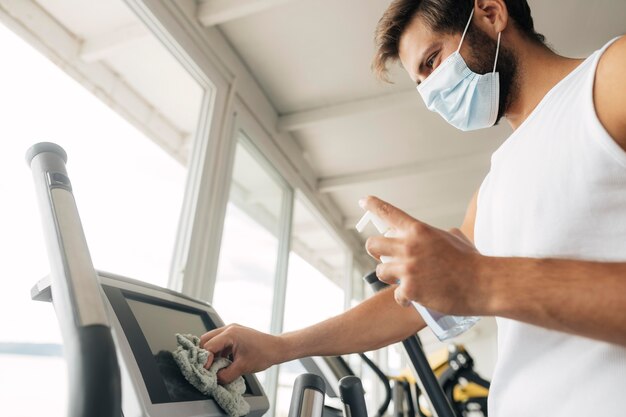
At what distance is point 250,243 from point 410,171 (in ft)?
4.62

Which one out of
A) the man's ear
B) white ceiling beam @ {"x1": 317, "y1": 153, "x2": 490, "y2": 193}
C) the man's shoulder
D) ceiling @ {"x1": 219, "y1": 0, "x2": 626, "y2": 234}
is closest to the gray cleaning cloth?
the man's shoulder

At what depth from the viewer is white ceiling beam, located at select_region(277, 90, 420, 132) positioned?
271 centimetres

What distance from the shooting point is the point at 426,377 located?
1157 millimetres

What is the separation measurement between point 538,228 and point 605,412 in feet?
0.96

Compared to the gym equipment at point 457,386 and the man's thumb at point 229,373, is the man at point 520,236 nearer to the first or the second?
the man's thumb at point 229,373

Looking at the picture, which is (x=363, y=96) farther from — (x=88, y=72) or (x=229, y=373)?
(x=229, y=373)

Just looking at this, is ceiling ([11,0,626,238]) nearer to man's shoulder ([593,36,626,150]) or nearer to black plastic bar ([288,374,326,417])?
man's shoulder ([593,36,626,150])

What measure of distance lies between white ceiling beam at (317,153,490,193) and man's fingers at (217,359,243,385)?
294 centimetres

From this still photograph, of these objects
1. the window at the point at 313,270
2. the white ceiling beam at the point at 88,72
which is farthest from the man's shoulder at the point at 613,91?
the window at the point at 313,270

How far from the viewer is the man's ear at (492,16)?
1.13m

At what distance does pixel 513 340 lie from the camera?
0.77m

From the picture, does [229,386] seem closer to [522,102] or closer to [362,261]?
[522,102]

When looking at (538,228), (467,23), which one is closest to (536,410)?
(538,228)

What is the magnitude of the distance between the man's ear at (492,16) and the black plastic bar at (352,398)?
36.1 inches
